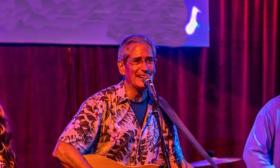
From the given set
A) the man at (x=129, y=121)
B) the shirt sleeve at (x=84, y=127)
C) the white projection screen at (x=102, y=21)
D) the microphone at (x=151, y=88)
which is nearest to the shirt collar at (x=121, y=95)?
the man at (x=129, y=121)

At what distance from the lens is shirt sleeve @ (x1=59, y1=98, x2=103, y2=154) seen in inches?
122

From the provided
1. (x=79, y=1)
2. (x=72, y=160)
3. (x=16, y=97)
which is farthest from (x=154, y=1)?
(x=72, y=160)

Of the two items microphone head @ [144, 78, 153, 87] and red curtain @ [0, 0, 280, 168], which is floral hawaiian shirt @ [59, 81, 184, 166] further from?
red curtain @ [0, 0, 280, 168]

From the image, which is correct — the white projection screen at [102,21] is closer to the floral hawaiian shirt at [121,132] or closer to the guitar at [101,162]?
the floral hawaiian shirt at [121,132]

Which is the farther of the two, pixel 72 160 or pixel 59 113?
pixel 59 113

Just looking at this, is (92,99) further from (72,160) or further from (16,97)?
(16,97)

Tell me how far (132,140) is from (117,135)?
4.3 inches

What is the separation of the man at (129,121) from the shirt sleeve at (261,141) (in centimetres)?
63

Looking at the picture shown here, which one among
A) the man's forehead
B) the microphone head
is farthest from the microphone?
the man's forehead

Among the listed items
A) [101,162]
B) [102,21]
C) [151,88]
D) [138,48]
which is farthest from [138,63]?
[102,21]

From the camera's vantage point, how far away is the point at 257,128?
3738 mm

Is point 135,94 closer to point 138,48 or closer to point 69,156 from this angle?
point 138,48

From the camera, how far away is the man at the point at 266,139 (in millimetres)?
3666

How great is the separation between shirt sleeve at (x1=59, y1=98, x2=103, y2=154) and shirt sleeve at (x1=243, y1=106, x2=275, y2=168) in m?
1.14
